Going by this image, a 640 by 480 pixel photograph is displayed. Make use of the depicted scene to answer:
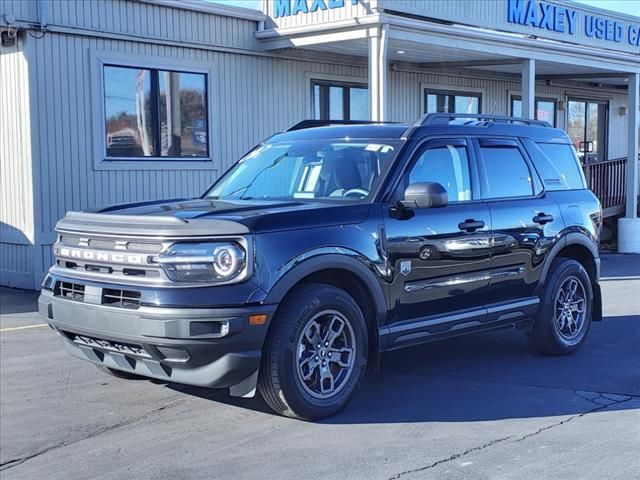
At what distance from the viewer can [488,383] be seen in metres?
6.50

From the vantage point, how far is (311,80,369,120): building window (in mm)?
15750

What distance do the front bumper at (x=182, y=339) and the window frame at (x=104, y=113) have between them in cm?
728

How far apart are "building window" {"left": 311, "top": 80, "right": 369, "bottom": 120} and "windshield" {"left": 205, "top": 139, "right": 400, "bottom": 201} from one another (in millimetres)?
8927

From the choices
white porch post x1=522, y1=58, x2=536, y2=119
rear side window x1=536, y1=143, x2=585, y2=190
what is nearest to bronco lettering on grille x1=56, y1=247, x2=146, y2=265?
rear side window x1=536, y1=143, x2=585, y2=190

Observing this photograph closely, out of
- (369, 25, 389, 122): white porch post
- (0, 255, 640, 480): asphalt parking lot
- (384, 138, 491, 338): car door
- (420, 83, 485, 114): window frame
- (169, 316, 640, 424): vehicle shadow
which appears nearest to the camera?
(0, 255, 640, 480): asphalt parking lot

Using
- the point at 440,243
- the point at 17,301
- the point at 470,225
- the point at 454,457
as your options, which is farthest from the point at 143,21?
the point at 454,457

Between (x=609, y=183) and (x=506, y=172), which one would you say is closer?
(x=506, y=172)

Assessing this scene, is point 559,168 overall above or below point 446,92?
below

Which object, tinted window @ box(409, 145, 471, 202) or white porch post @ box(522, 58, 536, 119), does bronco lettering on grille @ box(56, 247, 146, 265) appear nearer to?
tinted window @ box(409, 145, 471, 202)

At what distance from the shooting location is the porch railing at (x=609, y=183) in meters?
18.8

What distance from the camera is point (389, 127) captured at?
6.56m

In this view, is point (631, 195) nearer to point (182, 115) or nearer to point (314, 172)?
point (182, 115)

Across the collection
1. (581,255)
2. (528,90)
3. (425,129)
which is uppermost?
(528,90)

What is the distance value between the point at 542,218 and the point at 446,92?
1179cm
